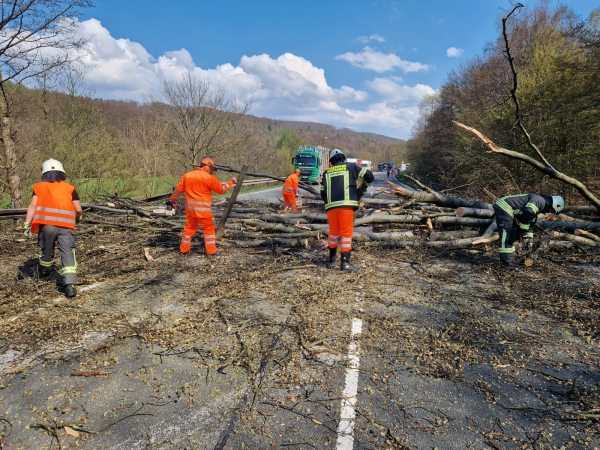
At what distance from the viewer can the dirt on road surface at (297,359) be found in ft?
7.72

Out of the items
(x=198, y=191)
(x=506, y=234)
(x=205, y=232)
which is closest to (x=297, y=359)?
(x=205, y=232)

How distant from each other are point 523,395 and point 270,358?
2189mm

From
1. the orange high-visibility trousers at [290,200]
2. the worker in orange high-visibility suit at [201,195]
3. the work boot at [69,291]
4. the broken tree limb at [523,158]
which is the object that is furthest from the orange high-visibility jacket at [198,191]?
the orange high-visibility trousers at [290,200]

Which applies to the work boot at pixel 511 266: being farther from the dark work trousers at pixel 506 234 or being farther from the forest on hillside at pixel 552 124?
the forest on hillside at pixel 552 124

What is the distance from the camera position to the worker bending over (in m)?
4.49

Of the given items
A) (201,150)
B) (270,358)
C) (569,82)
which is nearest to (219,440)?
(270,358)

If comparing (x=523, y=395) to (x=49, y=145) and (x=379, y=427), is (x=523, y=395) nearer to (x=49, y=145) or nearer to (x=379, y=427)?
(x=379, y=427)

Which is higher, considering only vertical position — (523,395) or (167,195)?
(167,195)

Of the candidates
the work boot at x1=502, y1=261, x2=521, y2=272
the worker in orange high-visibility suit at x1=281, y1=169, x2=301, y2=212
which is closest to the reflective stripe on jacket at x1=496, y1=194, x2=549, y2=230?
the work boot at x1=502, y1=261, x2=521, y2=272

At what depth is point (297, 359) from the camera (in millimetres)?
3197

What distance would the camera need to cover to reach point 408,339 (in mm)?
3592

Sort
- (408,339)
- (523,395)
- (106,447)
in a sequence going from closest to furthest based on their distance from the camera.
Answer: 1. (106,447)
2. (523,395)
3. (408,339)

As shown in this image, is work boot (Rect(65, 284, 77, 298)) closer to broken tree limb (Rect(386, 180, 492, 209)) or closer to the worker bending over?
the worker bending over

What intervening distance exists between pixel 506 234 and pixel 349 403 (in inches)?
186
